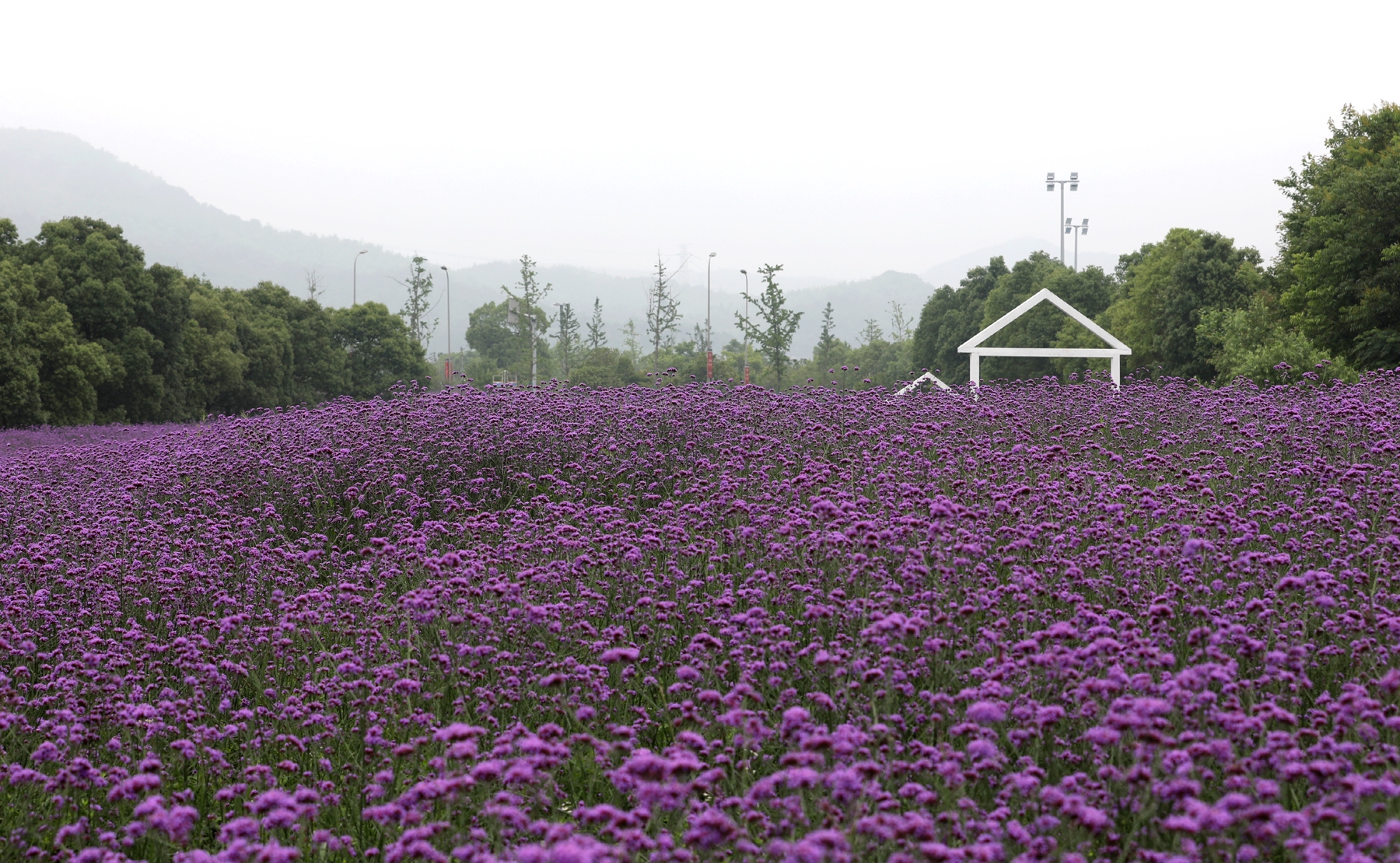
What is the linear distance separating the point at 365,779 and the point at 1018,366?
62263 mm

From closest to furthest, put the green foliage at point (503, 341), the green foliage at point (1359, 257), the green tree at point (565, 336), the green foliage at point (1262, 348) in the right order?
the green foliage at point (1262, 348), the green foliage at point (1359, 257), the green foliage at point (503, 341), the green tree at point (565, 336)

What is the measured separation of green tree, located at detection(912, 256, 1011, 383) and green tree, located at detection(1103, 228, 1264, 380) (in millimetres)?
18363

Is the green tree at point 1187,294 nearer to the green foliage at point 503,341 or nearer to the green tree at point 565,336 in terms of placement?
the green foliage at point 503,341

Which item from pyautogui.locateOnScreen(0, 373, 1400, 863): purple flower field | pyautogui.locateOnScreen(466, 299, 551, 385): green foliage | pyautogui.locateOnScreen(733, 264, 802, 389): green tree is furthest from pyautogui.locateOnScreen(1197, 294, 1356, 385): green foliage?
pyautogui.locateOnScreen(466, 299, 551, 385): green foliage

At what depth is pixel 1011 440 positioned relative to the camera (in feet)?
33.1

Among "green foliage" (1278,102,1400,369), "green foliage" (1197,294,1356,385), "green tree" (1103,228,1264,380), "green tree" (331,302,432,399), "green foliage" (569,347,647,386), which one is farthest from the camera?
"green foliage" (569,347,647,386)

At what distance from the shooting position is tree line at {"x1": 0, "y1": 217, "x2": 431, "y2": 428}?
1037 inches

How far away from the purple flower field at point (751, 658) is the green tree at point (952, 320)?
59535 mm

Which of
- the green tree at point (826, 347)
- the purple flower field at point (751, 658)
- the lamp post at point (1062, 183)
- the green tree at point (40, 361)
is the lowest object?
the purple flower field at point (751, 658)

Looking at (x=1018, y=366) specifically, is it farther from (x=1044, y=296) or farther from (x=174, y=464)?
(x=174, y=464)

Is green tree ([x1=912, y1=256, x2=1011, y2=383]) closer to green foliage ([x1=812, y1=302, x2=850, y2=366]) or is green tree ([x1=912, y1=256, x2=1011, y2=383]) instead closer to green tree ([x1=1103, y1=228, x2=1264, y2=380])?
green foliage ([x1=812, y1=302, x2=850, y2=366])

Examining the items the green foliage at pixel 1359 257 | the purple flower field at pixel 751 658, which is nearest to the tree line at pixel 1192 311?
the green foliage at pixel 1359 257

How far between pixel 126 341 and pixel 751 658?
3105cm

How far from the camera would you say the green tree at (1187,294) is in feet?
138
